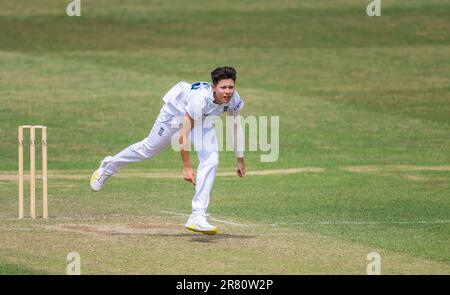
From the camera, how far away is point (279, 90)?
2634 centimetres

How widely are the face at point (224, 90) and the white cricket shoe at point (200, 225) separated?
118 centimetres

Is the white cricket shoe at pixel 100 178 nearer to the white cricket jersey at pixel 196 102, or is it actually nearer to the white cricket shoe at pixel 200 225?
the white cricket jersey at pixel 196 102

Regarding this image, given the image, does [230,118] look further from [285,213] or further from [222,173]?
A: [222,173]

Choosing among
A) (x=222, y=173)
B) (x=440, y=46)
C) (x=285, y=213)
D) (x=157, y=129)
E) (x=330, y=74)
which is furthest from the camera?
(x=440, y=46)

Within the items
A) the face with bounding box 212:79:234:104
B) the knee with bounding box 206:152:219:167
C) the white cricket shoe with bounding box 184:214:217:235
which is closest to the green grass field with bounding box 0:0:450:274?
the white cricket shoe with bounding box 184:214:217:235

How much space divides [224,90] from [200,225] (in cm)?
134

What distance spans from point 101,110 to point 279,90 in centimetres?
425

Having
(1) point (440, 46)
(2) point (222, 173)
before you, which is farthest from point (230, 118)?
(1) point (440, 46)

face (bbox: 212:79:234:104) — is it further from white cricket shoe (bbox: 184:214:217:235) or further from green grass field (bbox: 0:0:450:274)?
green grass field (bbox: 0:0:450:274)

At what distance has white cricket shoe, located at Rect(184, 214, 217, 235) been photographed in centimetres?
1177

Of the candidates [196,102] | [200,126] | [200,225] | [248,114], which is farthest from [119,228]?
[248,114]

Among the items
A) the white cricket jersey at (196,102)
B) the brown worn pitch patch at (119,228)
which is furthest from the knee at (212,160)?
the brown worn pitch patch at (119,228)

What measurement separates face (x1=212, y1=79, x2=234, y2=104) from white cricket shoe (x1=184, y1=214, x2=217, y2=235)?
1176 mm

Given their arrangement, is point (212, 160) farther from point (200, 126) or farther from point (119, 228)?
point (119, 228)
